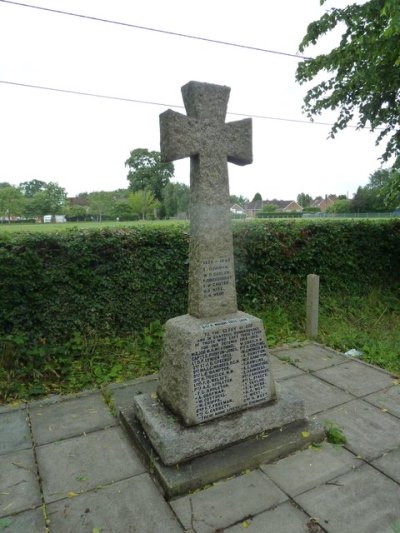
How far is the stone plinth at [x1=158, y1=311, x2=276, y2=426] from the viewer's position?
9.00 feet

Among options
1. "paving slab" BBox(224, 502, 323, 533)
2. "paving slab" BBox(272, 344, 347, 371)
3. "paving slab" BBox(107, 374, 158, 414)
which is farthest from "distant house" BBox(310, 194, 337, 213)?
"paving slab" BBox(224, 502, 323, 533)

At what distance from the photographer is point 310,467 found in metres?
2.66

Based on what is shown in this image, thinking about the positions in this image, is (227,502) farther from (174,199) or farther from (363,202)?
(363,202)

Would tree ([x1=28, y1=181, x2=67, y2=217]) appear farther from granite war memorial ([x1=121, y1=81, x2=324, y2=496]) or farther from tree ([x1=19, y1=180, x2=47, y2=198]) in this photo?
granite war memorial ([x1=121, y1=81, x2=324, y2=496])

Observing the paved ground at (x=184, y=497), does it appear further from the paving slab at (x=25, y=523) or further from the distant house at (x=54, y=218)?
the distant house at (x=54, y=218)

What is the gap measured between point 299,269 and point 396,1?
3975 mm

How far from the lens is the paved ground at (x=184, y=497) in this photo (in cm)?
221

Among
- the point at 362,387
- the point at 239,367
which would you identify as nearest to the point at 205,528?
the point at 239,367

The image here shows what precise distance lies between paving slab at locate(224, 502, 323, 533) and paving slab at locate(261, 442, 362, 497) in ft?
0.51

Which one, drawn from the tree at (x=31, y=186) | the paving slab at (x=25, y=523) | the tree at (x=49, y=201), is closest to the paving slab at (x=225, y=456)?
the paving slab at (x=25, y=523)

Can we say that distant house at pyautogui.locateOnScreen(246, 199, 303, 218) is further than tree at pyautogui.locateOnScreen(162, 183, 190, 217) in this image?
Yes

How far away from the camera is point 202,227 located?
284 cm

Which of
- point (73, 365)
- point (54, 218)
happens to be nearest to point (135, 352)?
point (73, 365)

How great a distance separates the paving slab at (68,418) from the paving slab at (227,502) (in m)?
1.24
